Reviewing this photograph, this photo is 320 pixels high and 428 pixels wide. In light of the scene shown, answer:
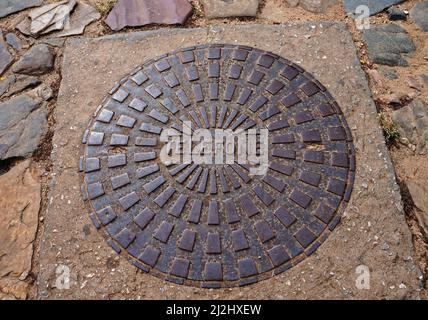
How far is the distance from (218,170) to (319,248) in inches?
26.3

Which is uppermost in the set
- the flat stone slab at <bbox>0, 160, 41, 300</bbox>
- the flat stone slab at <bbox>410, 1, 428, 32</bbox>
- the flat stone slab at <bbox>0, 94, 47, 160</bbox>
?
the flat stone slab at <bbox>410, 1, 428, 32</bbox>

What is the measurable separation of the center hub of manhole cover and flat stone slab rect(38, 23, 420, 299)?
0.07 metres

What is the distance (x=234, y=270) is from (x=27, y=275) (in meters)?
1.06

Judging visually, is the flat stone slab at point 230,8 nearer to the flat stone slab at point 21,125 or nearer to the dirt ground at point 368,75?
the dirt ground at point 368,75

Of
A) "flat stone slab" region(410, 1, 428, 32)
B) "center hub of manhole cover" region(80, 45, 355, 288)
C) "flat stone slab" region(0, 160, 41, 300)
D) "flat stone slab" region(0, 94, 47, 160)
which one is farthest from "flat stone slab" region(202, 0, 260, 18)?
"flat stone slab" region(0, 160, 41, 300)

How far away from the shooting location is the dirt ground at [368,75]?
2.35 m

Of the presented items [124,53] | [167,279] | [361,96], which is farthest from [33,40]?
[361,96]

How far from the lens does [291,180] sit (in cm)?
234

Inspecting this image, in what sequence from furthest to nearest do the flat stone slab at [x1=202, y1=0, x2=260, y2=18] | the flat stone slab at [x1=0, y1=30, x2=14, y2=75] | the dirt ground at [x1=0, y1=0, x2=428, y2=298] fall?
the flat stone slab at [x1=202, y1=0, x2=260, y2=18], the flat stone slab at [x1=0, y1=30, x2=14, y2=75], the dirt ground at [x1=0, y1=0, x2=428, y2=298]

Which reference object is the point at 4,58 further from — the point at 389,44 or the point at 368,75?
the point at 389,44

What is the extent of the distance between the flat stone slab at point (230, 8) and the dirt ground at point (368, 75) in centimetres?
4

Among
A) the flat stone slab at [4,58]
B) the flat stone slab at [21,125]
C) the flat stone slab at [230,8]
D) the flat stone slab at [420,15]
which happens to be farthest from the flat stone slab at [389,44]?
the flat stone slab at [4,58]

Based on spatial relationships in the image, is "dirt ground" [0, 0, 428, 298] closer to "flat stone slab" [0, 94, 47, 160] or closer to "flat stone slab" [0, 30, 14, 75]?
"flat stone slab" [0, 94, 47, 160]

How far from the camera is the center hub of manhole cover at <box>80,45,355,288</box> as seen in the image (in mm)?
2166
